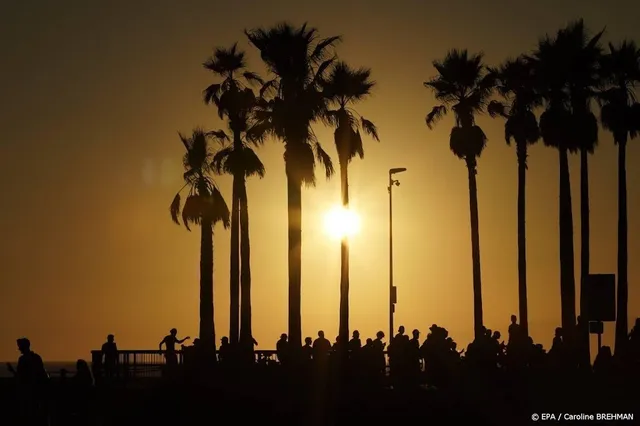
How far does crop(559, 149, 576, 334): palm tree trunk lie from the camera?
4938 centimetres

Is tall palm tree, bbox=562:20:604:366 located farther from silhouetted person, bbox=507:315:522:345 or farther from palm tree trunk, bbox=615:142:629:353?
silhouetted person, bbox=507:315:522:345

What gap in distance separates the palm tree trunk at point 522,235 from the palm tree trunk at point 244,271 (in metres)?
12.1

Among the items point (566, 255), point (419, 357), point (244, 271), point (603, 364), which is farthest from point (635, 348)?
point (244, 271)

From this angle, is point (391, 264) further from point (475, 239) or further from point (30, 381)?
point (30, 381)

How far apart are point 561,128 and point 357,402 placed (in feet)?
71.2

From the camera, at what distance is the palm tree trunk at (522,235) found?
52.9 metres

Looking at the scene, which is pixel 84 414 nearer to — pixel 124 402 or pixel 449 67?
pixel 124 402

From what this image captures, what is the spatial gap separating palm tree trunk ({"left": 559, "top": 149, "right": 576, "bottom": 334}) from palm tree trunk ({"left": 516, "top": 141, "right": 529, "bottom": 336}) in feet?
9.74

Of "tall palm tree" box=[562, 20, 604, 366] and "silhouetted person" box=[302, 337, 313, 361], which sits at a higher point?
"tall palm tree" box=[562, 20, 604, 366]

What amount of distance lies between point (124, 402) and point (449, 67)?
85.0 ft

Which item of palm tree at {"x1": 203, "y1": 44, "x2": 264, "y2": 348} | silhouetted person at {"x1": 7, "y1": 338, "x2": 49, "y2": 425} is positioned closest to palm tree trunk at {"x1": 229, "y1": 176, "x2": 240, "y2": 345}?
palm tree at {"x1": 203, "y1": 44, "x2": 264, "y2": 348}

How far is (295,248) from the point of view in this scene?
149 feet

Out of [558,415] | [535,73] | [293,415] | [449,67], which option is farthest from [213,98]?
[558,415]

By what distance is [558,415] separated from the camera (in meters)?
31.6
